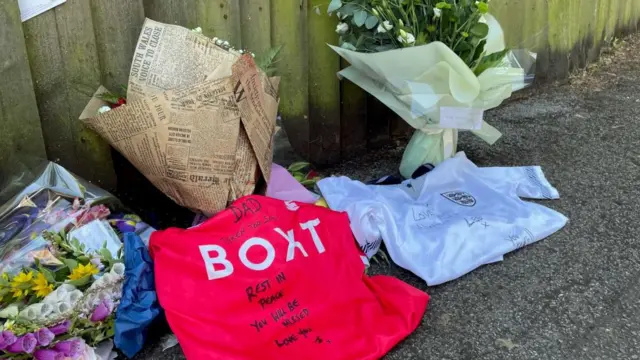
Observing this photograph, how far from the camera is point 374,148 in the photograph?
324cm

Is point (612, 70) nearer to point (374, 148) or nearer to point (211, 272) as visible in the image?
point (374, 148)

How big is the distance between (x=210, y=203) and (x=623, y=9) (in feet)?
12.9

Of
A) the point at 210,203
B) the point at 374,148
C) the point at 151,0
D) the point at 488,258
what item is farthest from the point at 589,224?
the point at 151,0

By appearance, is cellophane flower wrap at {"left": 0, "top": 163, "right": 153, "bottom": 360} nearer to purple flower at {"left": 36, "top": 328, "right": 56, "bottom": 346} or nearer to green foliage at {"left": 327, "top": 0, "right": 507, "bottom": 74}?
purple flower at {"left": 36, "top": 328, "right": 56, "bottom": 346}

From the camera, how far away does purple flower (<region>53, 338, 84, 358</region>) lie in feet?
5.57

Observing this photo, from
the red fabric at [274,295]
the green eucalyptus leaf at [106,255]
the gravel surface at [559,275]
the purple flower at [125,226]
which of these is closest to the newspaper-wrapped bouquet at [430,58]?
the gravel surface at [559,275]

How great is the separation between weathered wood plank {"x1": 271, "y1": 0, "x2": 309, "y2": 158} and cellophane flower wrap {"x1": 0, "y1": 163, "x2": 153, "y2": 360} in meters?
0.98

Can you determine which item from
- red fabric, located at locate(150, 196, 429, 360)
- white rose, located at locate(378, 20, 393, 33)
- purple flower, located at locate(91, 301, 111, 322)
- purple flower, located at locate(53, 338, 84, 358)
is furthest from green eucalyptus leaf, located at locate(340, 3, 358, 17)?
purple flower, located at locate(53, 338, 84, 358)

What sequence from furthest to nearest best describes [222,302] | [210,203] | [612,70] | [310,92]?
1. [612,70]
2. [310,92]
3. [210,203]
4. [222,302]

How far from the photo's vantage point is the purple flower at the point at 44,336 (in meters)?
1.66

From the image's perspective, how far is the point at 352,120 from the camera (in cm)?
310

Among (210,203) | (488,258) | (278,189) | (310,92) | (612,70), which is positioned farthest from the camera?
(612,70)

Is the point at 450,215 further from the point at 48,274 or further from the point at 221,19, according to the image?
the point at 48,274

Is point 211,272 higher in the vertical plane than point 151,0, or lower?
lower
